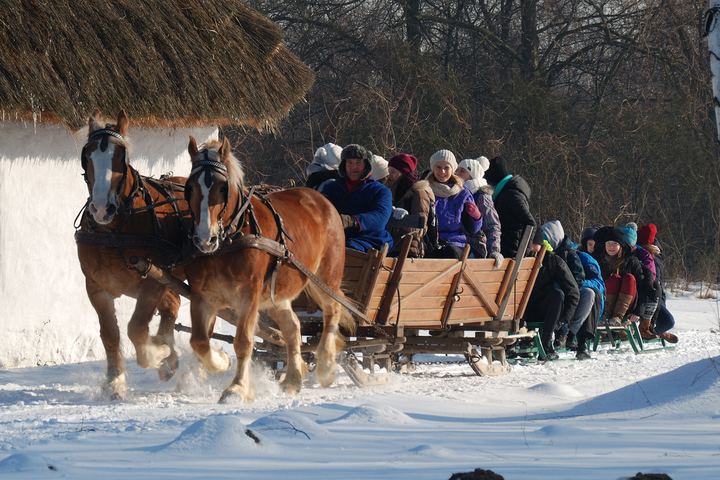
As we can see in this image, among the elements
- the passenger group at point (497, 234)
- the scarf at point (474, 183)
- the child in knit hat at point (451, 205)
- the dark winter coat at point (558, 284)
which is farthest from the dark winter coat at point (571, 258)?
the child in knit hat at point (451, 205)

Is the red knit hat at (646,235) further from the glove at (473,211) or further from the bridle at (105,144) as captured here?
the bridle at (105,144)

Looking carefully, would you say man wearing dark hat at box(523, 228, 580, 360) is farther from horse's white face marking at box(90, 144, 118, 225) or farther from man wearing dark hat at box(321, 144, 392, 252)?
horse's white face marking at box(90, 144, 118, 225)

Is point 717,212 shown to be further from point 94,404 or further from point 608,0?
point 94,404

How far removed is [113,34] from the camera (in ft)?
27.4

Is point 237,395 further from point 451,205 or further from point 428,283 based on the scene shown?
point 451,205

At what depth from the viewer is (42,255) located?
821cm

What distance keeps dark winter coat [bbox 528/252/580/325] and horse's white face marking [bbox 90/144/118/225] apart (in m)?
5.41

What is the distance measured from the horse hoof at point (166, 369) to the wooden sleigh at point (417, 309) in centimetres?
28

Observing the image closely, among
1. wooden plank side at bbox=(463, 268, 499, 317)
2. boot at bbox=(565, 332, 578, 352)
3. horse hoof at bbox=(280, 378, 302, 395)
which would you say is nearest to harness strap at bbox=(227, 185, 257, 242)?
horse hoof at bbox=(280, 378, 302, 395)

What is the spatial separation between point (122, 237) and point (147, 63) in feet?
10.1

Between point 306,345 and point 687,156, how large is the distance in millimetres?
13653

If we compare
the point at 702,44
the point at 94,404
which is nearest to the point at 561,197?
the point at 702,44

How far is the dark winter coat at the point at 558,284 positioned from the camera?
954 cm

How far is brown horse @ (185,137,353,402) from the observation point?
18.0ft
